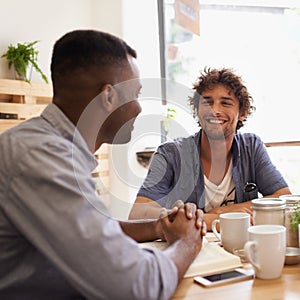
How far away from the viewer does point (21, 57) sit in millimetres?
2979

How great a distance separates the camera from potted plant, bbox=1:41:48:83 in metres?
2.97

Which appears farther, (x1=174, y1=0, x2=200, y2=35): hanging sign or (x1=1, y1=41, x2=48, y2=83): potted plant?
(x1=174, y1=0, x2=200, y2=35): hanging sign

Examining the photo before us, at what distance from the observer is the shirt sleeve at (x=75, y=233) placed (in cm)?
80

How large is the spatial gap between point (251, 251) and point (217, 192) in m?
0.90

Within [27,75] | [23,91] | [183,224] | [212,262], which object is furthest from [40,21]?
[212,262]

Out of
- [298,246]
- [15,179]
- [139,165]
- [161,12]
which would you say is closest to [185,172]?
[298,246]

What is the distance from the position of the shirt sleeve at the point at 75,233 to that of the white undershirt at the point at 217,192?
1050mm

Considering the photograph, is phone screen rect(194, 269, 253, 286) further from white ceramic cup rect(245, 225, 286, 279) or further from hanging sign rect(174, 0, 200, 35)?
hanging sign rect(174, 0, 200, 35)

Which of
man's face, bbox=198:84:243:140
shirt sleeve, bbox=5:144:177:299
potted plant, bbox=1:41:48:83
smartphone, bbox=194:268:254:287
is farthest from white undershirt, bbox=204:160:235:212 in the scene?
potted plant, bbox=1:41:48:83

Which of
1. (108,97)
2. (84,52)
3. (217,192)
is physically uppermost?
(84,52)

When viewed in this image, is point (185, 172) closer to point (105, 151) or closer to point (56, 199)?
point (56, 199)

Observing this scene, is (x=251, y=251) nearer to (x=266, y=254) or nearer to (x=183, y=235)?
(x=266, y=254)

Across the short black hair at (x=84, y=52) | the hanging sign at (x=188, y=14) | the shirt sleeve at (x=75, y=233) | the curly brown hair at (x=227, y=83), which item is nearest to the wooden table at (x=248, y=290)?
the shirt sleeve at (x=75, y=233)

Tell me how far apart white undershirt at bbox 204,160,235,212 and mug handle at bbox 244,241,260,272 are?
860mm
